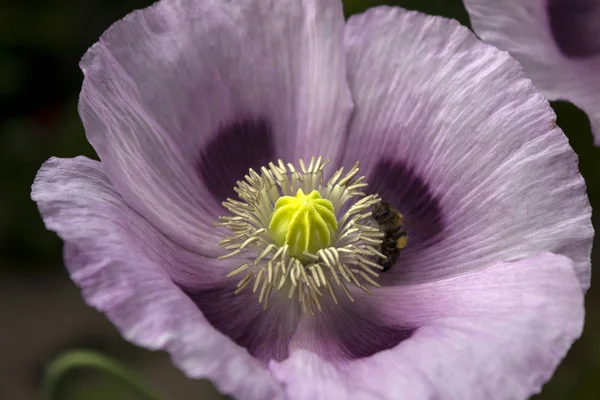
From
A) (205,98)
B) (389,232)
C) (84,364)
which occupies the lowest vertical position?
(84,364)

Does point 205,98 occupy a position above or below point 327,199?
above

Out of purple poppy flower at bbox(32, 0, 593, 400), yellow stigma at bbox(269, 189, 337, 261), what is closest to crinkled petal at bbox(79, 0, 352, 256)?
purple poppy flower at bbox(32, 0, 593, 400)

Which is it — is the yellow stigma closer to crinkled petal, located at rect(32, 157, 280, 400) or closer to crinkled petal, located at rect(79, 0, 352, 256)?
crinkled petal, located at rect(79, 0, 352, 256)

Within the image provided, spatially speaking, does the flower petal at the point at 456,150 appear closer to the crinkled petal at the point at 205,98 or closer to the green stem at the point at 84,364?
the crinkled petal at the point at 205,98

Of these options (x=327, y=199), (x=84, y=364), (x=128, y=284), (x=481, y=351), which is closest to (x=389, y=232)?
(x=327, y=199)

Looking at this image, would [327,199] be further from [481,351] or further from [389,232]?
[481,351]

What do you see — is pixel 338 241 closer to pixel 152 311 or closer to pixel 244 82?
pixel 244 82
